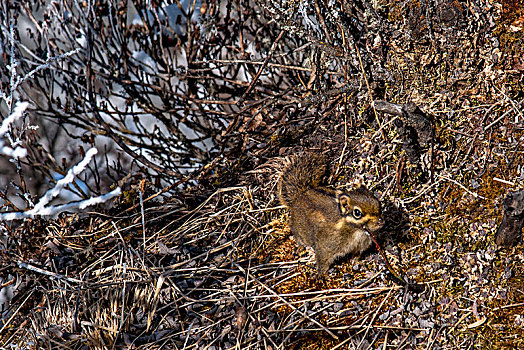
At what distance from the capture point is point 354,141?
3785 millimetres

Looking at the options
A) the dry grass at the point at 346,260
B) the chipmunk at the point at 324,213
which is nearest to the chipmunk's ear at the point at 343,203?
the chipmunk at the point at 324,213

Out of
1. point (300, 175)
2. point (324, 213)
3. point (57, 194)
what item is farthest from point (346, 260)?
point (57, 194)

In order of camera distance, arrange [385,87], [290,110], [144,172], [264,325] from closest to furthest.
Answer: [264,325] < [385,87] < [290,110] < [144,172]

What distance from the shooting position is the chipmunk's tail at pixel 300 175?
3592mm

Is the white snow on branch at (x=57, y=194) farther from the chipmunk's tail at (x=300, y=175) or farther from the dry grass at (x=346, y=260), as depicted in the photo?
the chipmunk's tail at (x=300, y=175)

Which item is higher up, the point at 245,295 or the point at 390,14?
the point at 390,14

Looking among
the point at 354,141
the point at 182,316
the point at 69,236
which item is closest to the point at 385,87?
the point at 354,141

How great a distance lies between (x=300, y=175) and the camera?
142 inches

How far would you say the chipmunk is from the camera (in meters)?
3.06

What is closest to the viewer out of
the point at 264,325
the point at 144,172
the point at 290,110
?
the point at 264,325

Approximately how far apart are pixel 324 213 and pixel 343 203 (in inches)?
7.1

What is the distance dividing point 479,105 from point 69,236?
10.7 feet

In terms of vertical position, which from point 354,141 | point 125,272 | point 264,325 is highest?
point 354,141

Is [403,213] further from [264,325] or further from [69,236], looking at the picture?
[69,236]
